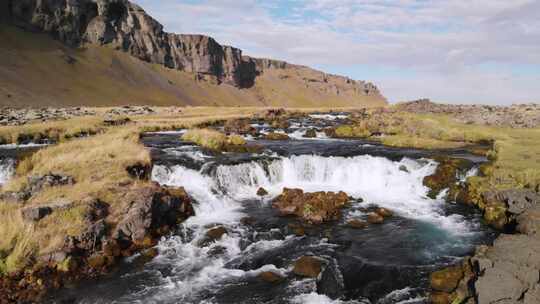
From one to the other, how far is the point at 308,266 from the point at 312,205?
22.9 ft

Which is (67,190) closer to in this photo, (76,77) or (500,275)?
(500,275)

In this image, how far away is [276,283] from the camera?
48.2 ft

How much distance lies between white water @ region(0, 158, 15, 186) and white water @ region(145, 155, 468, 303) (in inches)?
347

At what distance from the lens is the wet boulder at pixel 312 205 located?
2123 centimetres

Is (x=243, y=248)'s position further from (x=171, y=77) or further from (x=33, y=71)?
(x=171, y=77)

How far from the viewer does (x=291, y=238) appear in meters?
18.8

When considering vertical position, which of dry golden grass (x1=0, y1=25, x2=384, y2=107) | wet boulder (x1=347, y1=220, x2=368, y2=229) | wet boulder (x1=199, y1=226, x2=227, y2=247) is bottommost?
wet boulder (x1=199, y1=226, x2=227, y2=247)

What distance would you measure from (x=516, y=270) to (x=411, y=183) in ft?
55.7

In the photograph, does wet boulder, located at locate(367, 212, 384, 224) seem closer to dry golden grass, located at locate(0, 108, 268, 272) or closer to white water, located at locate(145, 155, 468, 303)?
white water, located at locate(145, 155, 468, 303)

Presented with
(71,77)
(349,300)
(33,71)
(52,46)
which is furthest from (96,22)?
(349,300)

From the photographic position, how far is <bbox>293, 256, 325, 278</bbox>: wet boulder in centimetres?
A: 1514

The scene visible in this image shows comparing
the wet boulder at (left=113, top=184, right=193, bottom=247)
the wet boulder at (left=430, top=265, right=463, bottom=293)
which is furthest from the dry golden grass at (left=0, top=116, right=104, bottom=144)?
the wet boulder at (left=430, top=265, right=463, bottom=293)

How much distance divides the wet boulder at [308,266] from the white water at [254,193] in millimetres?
464

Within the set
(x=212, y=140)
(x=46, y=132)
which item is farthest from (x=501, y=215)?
(x=46, y=132)
